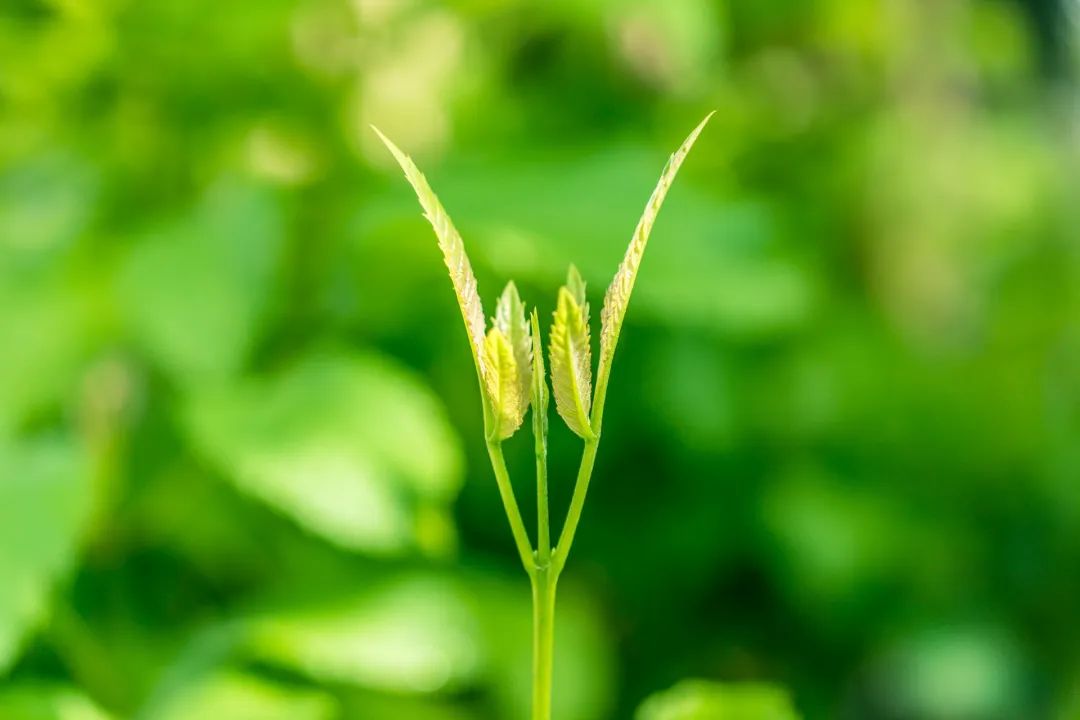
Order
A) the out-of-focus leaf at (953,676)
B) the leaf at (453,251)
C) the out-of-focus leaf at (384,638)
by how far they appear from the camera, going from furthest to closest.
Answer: the out-of-focus leaf at (953,676) → the out-of-focus leaf at (384,638) → the leaf at (453,251)

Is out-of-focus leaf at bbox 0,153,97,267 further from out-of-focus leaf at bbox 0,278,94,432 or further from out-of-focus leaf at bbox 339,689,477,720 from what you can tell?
out-of-focus leaf at bbox 339,689,477,720

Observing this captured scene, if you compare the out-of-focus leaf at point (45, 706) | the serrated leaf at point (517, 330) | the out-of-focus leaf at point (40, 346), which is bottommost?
the out-of-focus leaf at point (45, 706)

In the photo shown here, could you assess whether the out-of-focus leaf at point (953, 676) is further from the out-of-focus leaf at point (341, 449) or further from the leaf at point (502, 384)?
the leaf at point (502, 384)

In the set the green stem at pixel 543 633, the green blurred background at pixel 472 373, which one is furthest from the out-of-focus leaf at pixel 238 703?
the green stem at pixel 543 633

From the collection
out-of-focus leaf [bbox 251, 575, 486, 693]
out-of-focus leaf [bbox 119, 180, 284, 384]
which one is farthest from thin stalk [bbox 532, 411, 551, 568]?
out-of-focus leaf [bbox 119, 180, 284, 384]

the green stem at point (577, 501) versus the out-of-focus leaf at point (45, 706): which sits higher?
the green stem at point (577, 501)

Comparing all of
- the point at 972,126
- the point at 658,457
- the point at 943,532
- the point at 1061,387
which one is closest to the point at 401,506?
the point at 658,457
